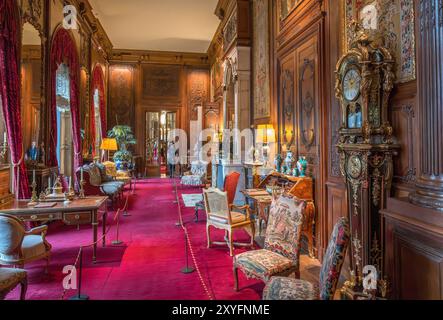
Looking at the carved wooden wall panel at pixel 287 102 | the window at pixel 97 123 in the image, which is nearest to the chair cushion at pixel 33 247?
the carved wooden wall panel at pixel 287 102

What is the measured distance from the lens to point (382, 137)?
2.77 m

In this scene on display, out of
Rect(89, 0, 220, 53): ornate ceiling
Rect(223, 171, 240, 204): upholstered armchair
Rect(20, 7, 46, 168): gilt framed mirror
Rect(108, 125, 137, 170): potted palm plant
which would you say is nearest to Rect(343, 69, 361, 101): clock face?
Rect(223, 171, 240, 204): upholstered armchair

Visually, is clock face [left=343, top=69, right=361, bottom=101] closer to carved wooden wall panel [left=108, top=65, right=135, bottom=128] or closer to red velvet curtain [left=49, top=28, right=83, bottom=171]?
red velvet curtain [left=49, top=28, right=83, bottom=171]

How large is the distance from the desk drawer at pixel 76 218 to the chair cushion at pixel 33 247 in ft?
1.09

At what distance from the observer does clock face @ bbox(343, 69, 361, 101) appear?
9.52 feet

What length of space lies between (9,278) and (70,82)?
6.37 m

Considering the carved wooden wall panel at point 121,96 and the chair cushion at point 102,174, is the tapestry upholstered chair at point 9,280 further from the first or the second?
the carved wooden wall panel at point 121,96

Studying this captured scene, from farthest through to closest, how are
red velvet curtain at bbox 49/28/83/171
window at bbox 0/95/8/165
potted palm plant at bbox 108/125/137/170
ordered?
potted palm plant at bbox 108/125/137/170
red velvet curtain at bbox 49/28/83/171
window at bbox 0/95/8/165

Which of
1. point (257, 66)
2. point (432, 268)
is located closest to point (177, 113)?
point (257, 66)

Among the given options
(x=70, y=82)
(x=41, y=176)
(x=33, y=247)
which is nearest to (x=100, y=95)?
(x=70, y=82)

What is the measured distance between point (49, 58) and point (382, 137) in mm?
6349

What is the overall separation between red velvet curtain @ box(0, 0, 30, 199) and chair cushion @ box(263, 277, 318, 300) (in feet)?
14.5

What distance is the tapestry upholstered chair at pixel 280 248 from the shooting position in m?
2.82
